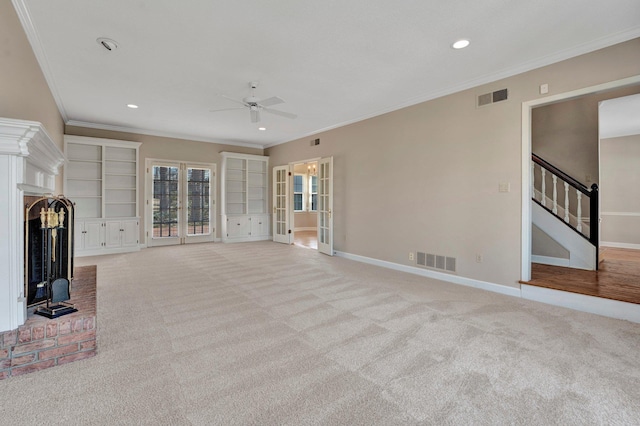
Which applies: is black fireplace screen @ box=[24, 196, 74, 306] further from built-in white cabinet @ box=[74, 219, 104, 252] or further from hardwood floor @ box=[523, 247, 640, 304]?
hardwood floor @ box=[523, 247, 640, 304]

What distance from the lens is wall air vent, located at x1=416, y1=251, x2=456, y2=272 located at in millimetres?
4332

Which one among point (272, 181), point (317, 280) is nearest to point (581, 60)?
point (317, 280)

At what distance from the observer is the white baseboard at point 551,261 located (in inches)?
187

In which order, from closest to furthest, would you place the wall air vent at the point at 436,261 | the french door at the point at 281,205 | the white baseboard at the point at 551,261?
the wall air vent at the point at 436,261 → the white baseboard at the point at 551,261 → the french door at the point at 281,205

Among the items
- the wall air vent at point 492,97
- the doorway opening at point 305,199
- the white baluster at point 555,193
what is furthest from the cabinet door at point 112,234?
the white baluster at point 555,193

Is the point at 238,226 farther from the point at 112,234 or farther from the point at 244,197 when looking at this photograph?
the point at 112,234

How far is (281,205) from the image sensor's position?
27.1 feet

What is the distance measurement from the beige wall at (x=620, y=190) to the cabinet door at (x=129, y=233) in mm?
10610

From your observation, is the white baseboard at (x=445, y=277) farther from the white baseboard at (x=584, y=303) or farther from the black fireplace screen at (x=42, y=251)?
the black fireplace screen at (x=42, y=251)

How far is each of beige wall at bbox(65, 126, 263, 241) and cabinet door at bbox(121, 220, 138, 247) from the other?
1.38 feet

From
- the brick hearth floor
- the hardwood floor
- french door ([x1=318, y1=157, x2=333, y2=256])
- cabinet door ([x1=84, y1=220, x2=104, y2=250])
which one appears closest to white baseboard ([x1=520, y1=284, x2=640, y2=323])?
the hardwood floor

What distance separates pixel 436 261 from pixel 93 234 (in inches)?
265

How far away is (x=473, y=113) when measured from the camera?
4066 millimetres

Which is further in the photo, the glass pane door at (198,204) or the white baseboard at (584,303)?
the glass pane door at (198,204)
